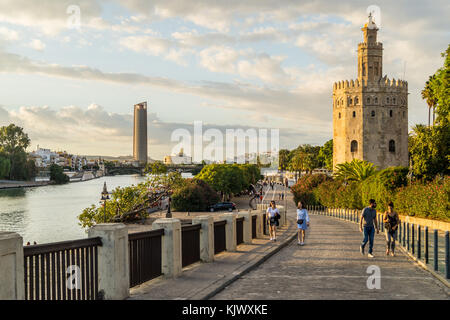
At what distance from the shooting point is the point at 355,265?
13.0 meters

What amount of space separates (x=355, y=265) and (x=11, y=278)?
9405mm

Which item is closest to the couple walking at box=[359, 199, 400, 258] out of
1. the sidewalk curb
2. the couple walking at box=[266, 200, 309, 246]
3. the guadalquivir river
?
the couple walking at box=[266, 200, 309, 246]

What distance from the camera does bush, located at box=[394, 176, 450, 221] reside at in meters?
25.6

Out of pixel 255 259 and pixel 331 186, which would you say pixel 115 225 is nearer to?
pixel 255 259

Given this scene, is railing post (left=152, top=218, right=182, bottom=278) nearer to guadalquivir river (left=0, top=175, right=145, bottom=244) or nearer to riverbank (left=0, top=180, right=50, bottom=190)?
guadalquivir river (left=0, top=175, right=145, bottom=244)

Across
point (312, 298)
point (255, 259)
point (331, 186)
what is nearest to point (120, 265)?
point (312, 298)

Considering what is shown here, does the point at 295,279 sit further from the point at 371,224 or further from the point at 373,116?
the point at 373,116

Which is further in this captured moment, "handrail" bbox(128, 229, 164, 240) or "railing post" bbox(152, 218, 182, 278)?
"railing post" bbox(152, 218, 182, 278)

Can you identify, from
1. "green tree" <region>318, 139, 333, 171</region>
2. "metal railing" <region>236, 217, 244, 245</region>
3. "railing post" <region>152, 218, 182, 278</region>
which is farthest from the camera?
"green tree" <region>318, 139, 333, 171</region>

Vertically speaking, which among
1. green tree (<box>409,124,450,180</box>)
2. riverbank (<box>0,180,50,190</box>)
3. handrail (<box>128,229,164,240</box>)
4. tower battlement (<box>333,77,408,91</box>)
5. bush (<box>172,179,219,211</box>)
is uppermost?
tower battlement (<box>333,77,408,91</box>)

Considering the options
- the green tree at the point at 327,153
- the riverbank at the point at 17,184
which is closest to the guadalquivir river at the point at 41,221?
the riverbank at the point at 17,184

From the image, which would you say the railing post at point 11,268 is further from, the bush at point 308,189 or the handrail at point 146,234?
the bush at point 308,189

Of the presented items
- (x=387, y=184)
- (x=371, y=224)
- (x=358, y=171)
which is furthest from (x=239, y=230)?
(x=358, y=171)

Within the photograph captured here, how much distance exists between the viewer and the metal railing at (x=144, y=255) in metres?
9.28
